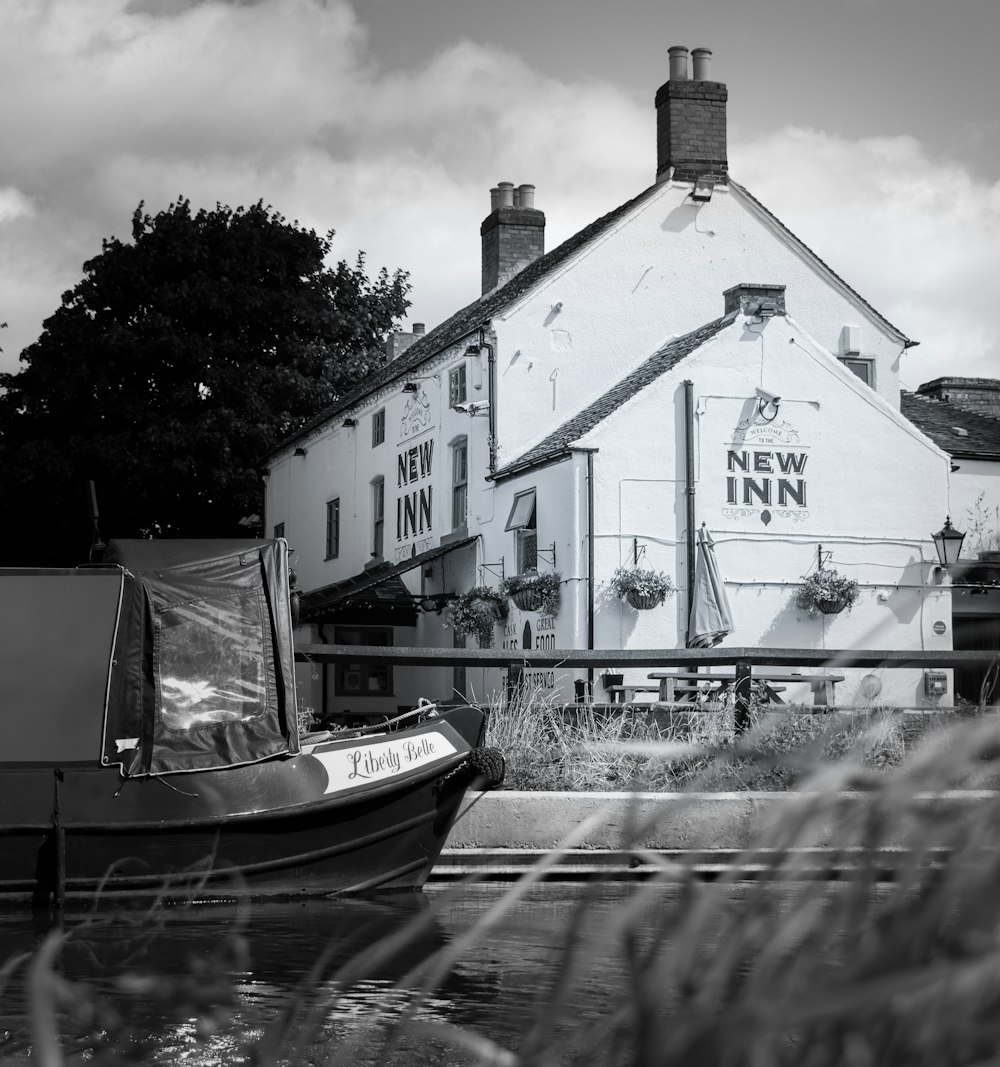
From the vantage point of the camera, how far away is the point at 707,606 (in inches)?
937

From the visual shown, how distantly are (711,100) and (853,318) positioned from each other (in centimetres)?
509

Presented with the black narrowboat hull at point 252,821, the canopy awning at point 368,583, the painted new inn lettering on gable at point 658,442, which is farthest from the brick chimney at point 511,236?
the black narrowboat hull at point 252,821

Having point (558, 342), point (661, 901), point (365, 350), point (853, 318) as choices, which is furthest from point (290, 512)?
point (661, 901)

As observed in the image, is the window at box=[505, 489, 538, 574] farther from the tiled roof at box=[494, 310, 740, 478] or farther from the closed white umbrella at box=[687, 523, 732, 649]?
the closed white umbrella at box=[687, 523, 732, 649]

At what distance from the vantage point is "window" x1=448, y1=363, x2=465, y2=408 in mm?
29234

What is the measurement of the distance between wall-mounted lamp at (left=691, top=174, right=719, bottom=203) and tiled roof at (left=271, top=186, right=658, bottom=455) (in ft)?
2.58

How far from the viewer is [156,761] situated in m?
10.1

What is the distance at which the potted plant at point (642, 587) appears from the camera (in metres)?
24.3

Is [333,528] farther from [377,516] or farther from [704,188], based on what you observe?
[704,188]

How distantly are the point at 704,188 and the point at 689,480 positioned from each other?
679 centimetres

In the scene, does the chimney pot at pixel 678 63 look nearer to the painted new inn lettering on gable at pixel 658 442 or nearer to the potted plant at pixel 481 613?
the painted new inn lettering on gable at pixel 658 442

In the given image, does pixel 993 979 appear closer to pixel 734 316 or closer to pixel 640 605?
pixel 640 605

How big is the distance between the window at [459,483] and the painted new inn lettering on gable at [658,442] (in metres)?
0.04

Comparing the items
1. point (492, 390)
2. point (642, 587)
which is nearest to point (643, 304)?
point (492, 390)
